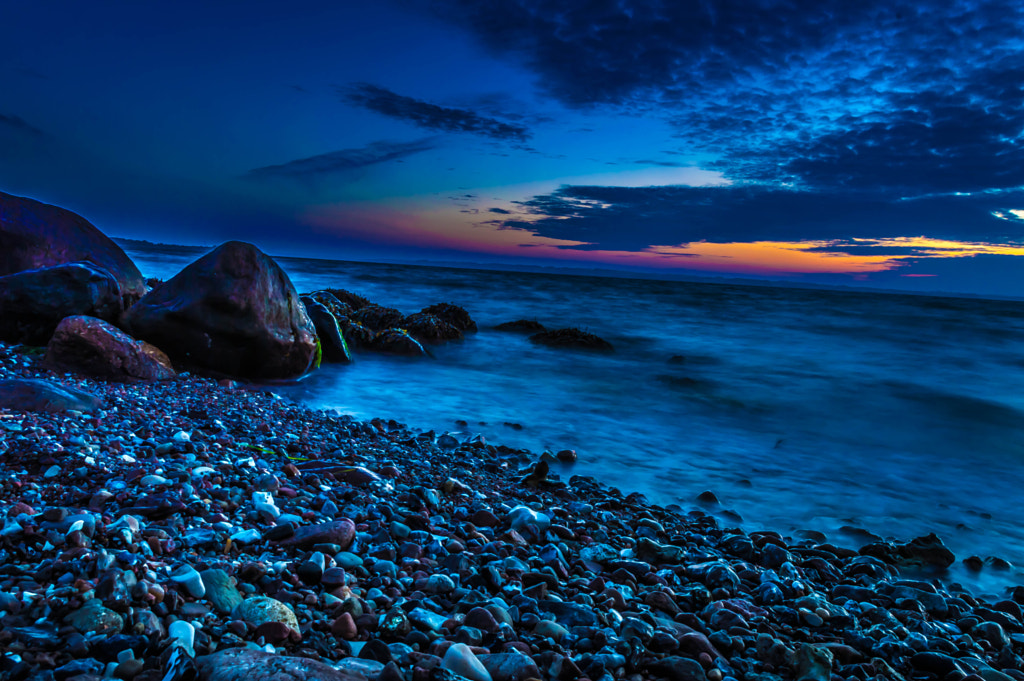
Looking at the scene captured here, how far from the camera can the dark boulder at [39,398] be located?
361cm

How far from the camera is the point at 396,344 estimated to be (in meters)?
10.5

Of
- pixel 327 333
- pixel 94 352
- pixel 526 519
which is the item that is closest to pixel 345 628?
pixel 526 519

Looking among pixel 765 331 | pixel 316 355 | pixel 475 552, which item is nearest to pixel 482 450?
pixel 475 552

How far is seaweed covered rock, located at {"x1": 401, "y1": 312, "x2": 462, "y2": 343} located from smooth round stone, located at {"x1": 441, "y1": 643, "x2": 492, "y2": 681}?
10372 mm

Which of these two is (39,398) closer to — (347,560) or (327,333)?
(347,560)

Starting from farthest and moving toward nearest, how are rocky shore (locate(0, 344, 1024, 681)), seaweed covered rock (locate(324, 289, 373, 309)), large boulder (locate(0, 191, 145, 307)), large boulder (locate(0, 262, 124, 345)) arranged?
1. seaweed covered rock (locate(324, 289, 373, 309))
2. large boulder (locate(0, 191, 145, 307))
3. large boulder (locate(0, 262, 124, 345))
4. rocky shore (locate(0, 344, 1024, 681))

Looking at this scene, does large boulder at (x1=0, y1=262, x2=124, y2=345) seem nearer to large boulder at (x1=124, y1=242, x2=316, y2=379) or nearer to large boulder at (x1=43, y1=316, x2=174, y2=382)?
large boulder at (x1=124, y1=242, x2=316, y2=379)

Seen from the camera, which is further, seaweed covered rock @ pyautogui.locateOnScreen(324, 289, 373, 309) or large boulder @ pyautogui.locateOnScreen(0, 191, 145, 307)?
seaweed covered rock @ pyautogui.locateOnScreen(324, 289, 373, 309)

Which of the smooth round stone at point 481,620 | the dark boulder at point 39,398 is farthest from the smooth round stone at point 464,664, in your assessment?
the dark boulder at point 39,398

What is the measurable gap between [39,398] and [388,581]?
3024 mm

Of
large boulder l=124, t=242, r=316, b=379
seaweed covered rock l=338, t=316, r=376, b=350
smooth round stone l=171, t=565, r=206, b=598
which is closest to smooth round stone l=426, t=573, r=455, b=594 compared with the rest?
smooth round stone l=171, t=565, r=206, b=598

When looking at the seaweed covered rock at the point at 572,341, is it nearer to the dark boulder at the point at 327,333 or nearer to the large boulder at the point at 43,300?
the dark boulder at the point at 327,333

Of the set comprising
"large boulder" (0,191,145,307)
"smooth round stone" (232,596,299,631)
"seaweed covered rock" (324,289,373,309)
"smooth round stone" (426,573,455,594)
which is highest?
"large boulder" (0,191,145,307)

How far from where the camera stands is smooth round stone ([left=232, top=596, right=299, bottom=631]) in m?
1.84
